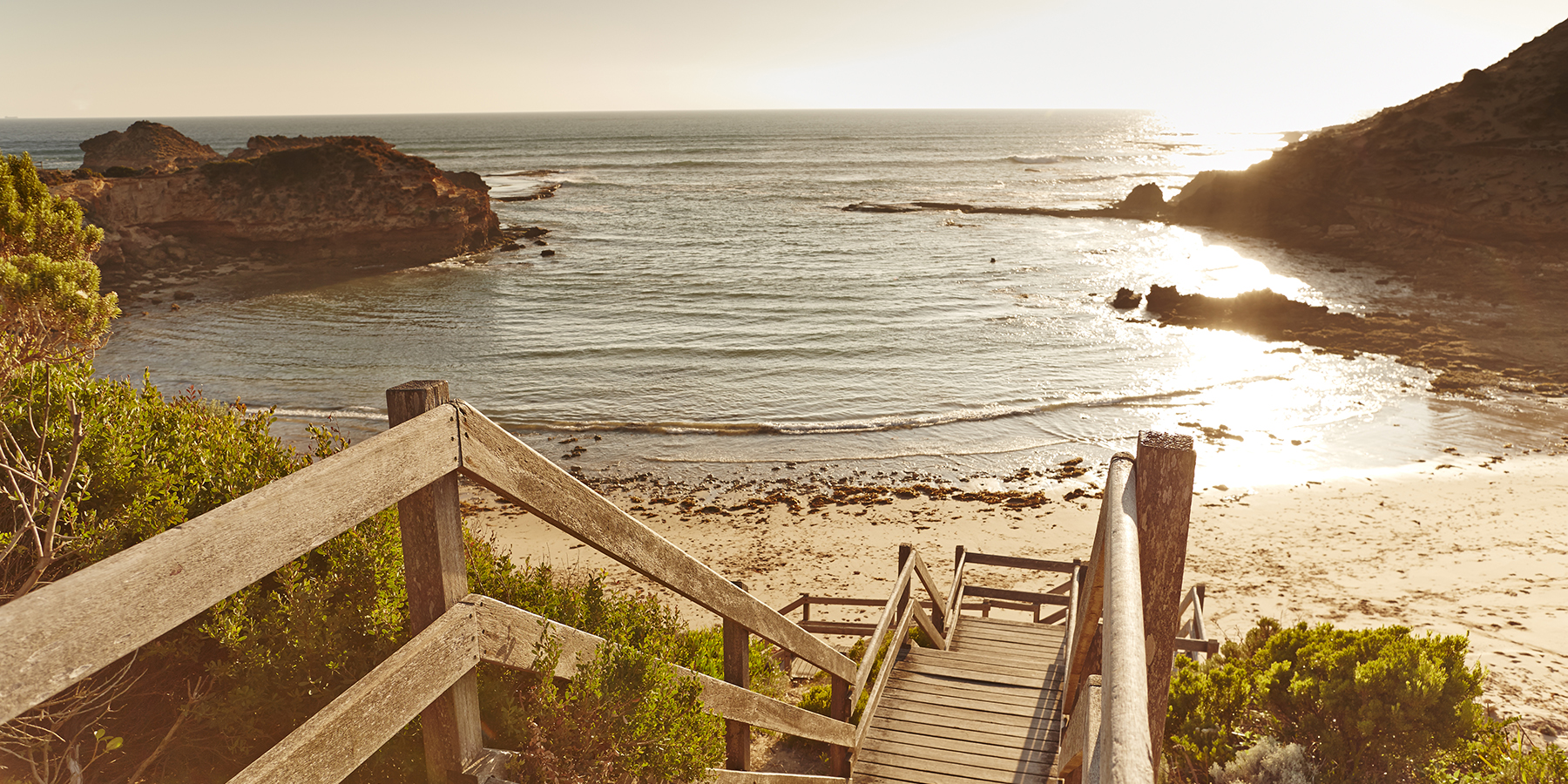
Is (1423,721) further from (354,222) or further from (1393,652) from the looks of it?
(354,222)

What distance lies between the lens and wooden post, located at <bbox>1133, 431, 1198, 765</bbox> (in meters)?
2.11

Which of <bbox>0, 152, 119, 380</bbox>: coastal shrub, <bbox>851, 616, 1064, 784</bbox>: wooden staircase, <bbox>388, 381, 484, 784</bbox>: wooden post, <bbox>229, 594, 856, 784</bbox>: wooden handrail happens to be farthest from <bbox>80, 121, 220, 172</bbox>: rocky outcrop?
<bbox>388, 381, 484, 784</bbox>: wooden post

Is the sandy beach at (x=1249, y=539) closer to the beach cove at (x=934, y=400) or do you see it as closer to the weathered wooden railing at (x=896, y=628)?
the beach cove at (x=934, y=400)

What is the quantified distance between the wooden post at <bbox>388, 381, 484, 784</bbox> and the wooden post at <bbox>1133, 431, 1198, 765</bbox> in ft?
5.67

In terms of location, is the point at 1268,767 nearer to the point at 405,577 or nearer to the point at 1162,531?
the point at 1162,531

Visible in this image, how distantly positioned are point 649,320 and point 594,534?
29.7 meters

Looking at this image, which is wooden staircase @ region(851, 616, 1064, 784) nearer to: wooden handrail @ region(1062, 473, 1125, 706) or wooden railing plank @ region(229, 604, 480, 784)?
wooden handrail @ region(1062, 473, 1125, 706)

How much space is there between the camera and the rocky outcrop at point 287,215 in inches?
1475

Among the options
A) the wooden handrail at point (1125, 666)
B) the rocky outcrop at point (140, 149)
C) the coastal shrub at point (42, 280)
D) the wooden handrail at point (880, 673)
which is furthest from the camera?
the rocky outcrop at point (140, 149)

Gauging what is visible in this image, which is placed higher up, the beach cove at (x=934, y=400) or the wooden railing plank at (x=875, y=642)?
the wooden railing plank at (x=875, y=642)

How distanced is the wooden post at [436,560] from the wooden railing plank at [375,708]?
0.18 ft

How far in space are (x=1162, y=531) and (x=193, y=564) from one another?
2153 mm

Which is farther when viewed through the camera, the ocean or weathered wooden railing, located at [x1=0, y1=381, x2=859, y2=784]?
the ocean

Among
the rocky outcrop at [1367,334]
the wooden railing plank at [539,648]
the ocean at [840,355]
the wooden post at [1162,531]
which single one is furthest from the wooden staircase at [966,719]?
the rocky outcrop at [1367,334]
